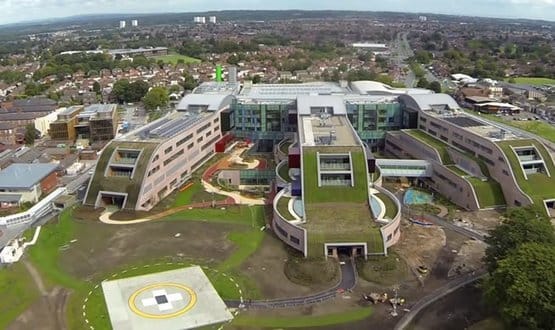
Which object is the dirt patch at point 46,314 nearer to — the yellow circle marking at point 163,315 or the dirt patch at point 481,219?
the yellow circle marking at point 163,315

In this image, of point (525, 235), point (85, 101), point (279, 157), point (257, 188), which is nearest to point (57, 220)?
point (257, 188)

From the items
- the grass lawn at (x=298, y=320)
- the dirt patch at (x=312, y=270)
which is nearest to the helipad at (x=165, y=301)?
the grass lawn at (x=298, y=320)

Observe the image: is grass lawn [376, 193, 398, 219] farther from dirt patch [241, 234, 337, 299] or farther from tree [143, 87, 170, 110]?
tree [143, 87, 170, 110]

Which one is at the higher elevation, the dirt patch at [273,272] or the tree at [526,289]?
the tree at [526,289]

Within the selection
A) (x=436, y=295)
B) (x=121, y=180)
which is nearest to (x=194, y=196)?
(x=121, y=180)

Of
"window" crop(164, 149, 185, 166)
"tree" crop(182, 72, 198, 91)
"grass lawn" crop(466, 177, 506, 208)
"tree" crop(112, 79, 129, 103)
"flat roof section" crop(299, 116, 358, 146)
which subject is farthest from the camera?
"tree" crop(182, 72, 198, 91)

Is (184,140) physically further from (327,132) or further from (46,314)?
(46,314)

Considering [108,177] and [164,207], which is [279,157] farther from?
[108,177]

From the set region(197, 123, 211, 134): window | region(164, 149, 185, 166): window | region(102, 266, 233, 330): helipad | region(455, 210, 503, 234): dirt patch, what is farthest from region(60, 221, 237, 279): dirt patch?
region(455, 210, 503, 234): dirt patch
